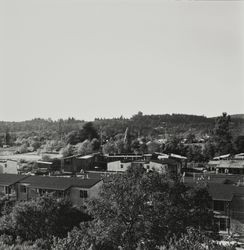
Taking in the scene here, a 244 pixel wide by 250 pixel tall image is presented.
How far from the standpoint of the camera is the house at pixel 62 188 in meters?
35.7

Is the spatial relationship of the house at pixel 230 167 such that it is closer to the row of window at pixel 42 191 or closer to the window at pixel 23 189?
the row of window at pixel 42 191

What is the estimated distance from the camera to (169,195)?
20.2 m

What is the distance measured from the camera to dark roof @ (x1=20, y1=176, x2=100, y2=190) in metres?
36.2

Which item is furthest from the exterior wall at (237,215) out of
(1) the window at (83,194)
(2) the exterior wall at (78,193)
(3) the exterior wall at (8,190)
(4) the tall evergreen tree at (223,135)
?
(4) the tall evergreen tree at (223,135)

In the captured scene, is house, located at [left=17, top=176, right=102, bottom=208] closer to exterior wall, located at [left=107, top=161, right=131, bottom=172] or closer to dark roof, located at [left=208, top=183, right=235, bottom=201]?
dark roof, located at [left=208, top=183, right=235, bottom=201]

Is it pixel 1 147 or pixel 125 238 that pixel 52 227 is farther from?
pixel 1 147

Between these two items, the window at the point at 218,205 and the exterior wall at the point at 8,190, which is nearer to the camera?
the window at the point at 218,205

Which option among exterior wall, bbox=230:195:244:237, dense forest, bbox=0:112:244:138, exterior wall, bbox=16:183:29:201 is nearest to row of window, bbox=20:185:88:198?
exterior wall, bbox=16:183:29:201

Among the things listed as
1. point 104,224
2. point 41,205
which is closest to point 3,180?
point 41,205

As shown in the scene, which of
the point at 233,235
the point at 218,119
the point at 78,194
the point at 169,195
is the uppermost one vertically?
the point at 218,119

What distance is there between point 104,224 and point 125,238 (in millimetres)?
1348

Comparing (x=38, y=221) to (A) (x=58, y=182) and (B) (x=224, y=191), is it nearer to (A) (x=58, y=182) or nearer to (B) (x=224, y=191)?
(A) (x=58, y=182)

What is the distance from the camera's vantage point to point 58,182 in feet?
125

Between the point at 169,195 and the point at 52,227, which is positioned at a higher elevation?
the point at 169,195
